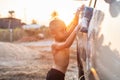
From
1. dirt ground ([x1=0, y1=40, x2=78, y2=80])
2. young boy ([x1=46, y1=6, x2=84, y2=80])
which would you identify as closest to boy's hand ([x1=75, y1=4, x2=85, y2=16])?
young boy ([x1=46, y1=6, x2=84, y2=80])

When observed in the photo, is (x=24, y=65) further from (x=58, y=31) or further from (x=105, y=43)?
(x=105, y=43)

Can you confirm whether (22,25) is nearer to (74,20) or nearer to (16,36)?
(16,36)

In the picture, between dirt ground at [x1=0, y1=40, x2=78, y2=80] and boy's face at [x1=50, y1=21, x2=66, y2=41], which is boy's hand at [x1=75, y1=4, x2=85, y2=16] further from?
dirt ground at [x1=0, y1=40, x2=78, y2=80]

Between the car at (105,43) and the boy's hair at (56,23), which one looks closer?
the car at (105,43)

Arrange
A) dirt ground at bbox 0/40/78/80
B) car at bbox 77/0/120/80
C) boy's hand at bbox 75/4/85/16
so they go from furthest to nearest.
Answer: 1. dirt ground at bbox 0/40/78/80
2. boy's hand at bbox 75/4/85/16
3. car at bbox 77/0/120/80

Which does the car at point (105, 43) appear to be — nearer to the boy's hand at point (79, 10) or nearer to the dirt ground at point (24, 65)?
the boy's hand at point (79, 10)

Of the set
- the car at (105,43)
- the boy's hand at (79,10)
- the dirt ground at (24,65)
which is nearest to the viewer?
the car at (105,43)

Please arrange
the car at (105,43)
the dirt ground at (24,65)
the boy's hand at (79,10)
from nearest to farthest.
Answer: the car at (105,43), the boy's hand at (79,10), the dirt ground at (24,65)

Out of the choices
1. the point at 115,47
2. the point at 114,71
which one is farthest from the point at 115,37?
the point at 114,71

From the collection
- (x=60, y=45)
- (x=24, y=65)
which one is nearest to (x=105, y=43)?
(x=60, y=45)

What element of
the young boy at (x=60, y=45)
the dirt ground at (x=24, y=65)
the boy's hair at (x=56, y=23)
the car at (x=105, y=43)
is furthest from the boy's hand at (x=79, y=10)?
the dirt ground at (x=24, y=65)

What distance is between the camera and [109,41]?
2762 mm

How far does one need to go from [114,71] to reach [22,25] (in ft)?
Result: 113

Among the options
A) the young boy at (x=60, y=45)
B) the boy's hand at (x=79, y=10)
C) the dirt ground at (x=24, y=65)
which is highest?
the boy's hand at (x=79, y=10)
